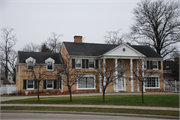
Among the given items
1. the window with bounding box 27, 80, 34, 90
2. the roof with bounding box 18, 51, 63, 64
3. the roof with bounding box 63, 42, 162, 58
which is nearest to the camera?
the window with bounding box 27, 80, 34, 90

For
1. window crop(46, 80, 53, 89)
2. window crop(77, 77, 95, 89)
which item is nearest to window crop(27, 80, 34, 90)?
window crop(46, 80, 53, 89)

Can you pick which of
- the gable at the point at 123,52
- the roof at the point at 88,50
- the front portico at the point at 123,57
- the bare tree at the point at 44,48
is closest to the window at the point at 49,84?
the roof at the point at 88,50

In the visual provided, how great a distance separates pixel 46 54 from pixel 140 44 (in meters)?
17.6

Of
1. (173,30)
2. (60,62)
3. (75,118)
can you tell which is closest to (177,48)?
(173,30)

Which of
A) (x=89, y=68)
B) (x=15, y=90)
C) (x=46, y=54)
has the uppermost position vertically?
(x=46, y=54)

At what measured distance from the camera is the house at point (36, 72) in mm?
28797

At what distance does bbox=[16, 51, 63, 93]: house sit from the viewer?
2880 cm

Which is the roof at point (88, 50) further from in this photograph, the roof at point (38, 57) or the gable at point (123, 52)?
the roof at point (38, 57)

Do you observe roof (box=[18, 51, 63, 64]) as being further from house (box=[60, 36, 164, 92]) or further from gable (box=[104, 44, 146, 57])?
gable (box=[104, 44, 146, 57])

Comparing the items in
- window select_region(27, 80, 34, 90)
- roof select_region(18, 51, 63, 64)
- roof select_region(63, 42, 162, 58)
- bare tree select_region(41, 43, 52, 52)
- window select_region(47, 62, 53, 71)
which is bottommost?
window select_region(27, 80, 34, 90)

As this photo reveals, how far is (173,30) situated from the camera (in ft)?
115

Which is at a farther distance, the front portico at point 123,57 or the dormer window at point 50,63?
the dormer window at point 50,63

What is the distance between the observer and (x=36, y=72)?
29172mm

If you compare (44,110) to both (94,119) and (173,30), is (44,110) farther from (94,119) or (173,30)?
(173,30)
